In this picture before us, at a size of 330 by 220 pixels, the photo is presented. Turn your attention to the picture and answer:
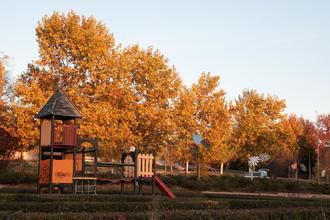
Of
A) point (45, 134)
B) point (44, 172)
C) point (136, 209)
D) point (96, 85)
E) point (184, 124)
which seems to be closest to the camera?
point (136, 209)

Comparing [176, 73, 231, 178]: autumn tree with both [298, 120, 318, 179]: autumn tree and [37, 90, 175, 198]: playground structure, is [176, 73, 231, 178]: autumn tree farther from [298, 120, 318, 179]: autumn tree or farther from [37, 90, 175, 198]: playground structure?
[298, 120, 318, 179]: autumn tree

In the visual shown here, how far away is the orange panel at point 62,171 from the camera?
20.5 m

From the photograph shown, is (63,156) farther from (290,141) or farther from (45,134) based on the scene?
(290,141)

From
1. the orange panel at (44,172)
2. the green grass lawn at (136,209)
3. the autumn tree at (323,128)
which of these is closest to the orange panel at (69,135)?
the orange panel at (44,172)

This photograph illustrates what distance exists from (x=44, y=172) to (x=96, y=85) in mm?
12480

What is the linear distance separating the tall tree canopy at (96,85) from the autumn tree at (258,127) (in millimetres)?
13414

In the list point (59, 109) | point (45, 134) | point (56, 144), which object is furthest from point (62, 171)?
point (59, 109)

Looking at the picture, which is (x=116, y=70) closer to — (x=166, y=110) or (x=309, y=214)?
(x=166, y=110)

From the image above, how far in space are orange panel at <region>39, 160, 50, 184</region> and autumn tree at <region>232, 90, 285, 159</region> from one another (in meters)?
26.5

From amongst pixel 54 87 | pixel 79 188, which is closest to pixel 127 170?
pixel 79 188

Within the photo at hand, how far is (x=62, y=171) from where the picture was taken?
20625mm

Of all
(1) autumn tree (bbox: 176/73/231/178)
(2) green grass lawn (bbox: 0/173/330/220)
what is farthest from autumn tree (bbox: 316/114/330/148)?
(2) green grass lawn (bbox: 0/173/330/220)

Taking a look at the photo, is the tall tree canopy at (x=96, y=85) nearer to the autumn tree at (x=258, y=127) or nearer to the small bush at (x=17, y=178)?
the small bush at (x=17, y=178)

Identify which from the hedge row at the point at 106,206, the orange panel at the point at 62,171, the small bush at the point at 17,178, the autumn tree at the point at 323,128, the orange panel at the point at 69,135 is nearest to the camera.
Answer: the hedge row at the point at 106,206
